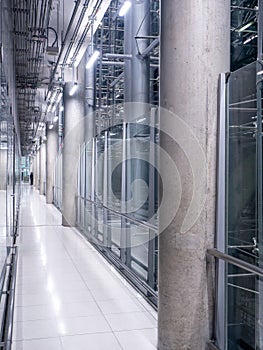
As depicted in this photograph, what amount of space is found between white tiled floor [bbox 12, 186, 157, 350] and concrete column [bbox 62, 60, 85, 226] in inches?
144

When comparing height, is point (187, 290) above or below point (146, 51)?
below

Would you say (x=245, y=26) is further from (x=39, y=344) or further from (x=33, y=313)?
(x=39, y=344)

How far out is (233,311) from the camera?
3.25m

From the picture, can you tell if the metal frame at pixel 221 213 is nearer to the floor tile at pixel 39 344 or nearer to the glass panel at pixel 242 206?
the glass panel at pixel 242 206

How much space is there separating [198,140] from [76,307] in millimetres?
2396

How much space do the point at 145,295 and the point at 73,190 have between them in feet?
21.1

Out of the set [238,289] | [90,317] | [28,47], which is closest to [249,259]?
[238,289]

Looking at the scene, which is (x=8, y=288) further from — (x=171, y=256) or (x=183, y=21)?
(x=183, y=21)

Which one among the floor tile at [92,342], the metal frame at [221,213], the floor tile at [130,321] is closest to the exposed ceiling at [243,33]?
the metal frame at [221,213]

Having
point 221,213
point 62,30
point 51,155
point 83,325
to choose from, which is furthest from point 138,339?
point 51,155

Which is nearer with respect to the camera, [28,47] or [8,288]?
[8,288]

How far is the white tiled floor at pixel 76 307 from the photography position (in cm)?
332

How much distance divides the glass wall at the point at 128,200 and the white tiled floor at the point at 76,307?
12.3 inches

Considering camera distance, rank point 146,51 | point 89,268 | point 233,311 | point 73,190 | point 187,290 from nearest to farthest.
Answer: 1. point 187,290
2. point 233,311
3. point 89,268
4. point 146,51
5. point 73,190
